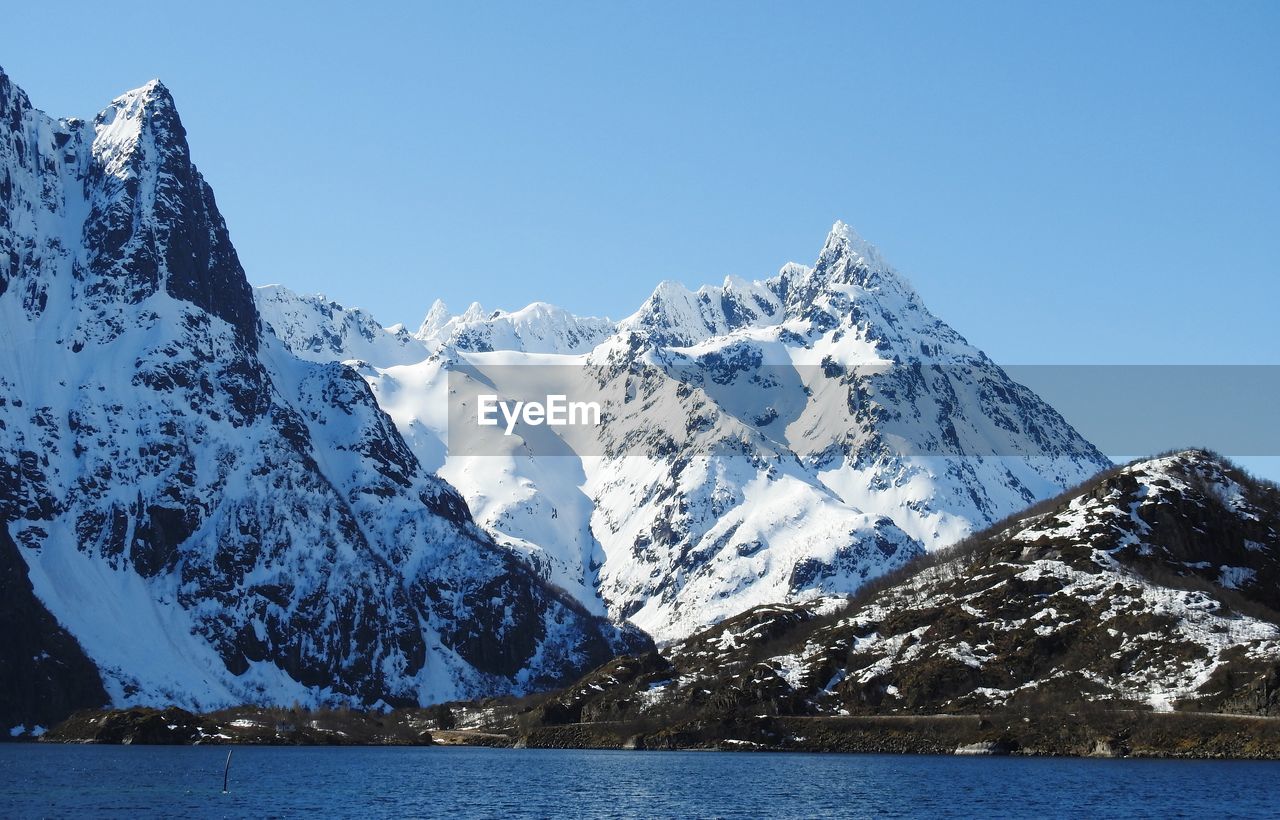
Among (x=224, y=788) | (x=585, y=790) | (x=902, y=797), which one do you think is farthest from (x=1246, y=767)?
(x=224, y=788)

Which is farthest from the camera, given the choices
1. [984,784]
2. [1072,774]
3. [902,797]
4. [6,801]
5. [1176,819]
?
[1072,774]

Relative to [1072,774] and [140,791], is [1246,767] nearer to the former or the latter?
[1072,774]

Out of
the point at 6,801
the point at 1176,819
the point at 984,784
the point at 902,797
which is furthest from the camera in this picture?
the point at 984,784

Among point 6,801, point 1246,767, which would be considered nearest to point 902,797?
point 1246,767

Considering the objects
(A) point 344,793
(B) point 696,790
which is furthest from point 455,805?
(B) point 696,790

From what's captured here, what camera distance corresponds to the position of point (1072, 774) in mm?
196375

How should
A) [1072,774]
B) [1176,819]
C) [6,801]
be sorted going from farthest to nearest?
[1072,774]
[6,801]
[1176,819]

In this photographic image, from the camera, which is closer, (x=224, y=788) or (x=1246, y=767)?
(x=224, y=788)

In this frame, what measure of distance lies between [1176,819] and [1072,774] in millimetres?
55885

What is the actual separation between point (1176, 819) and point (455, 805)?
7299 centimetres

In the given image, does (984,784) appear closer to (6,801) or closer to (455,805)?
(455,805)

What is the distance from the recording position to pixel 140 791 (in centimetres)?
17712

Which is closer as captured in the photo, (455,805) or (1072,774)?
(455,805)

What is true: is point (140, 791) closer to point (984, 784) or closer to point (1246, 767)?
point (984, 784)
